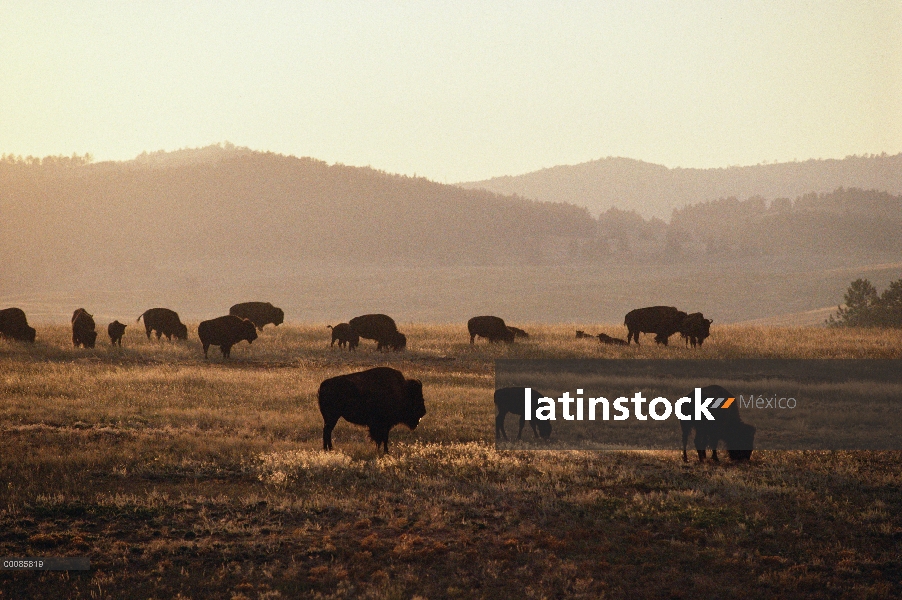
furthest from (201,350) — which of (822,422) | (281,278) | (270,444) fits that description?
(281,278)

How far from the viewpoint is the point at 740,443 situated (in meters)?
16.1

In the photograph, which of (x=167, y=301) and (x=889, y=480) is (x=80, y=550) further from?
(x=167, y=301)

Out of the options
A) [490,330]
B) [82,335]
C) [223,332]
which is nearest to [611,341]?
[490,330]

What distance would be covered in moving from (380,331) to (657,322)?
40.8 feet

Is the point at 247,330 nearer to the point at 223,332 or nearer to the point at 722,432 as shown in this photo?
the point at 223,332

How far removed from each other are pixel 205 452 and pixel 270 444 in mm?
1273

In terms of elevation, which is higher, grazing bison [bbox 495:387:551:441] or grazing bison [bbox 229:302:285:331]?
grazing bison [bbox 229:302:285:331]

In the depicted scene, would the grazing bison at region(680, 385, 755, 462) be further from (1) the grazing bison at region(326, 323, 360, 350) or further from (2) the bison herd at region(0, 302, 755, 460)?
(1) the grazing bison at region(326, 323, 360, 350)

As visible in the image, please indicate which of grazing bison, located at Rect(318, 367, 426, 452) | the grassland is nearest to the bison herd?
grazing bison, located at Rect(318, 367, 426, 452)

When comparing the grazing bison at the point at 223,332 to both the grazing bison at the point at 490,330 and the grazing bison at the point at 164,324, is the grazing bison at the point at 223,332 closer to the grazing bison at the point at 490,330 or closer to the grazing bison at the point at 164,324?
the grazing bison at the point at 164,324

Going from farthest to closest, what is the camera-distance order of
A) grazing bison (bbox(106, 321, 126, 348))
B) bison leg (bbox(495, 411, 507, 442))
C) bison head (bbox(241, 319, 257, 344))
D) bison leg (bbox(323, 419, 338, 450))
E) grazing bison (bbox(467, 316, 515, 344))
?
grazing bison (bbox(467, 316, 515, 344)) → grazing bison (bbox(106, 321, 126, 348)) → bison head (bbox(241, 319, 257, 344)) → bison leg (bbox(495, 411, 507, 442)) → bison leg (bbox(323, 419, 338, 450))

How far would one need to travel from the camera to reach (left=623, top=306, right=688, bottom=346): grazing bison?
3778cm

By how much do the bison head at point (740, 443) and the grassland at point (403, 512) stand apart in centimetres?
28

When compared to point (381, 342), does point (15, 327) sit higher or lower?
higher
